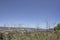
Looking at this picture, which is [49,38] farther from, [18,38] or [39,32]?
[18,38]

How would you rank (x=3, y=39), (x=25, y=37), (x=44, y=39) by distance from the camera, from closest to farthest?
(x=44, y=39) < (x=25, y=37) < (x=3, y=39)

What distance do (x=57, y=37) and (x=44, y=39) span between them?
660mm

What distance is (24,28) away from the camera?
818cm

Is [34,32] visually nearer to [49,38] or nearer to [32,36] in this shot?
[32,36]

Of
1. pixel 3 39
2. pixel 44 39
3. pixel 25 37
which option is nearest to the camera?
pixel 44 39

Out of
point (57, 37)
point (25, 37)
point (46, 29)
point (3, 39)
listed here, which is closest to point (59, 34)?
point (57, 37)

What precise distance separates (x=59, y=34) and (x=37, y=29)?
0.99 metres

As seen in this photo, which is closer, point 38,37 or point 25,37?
point 38,37

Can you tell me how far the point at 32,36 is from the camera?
725cm

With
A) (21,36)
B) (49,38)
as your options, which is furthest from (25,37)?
(49,38)

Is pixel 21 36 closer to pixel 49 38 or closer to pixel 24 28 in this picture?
pixel 24 28

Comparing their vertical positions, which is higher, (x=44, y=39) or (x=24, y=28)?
(x=24, y=28)

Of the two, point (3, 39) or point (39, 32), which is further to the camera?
point (3, 39)

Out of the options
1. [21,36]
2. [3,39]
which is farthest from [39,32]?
[3,39]
